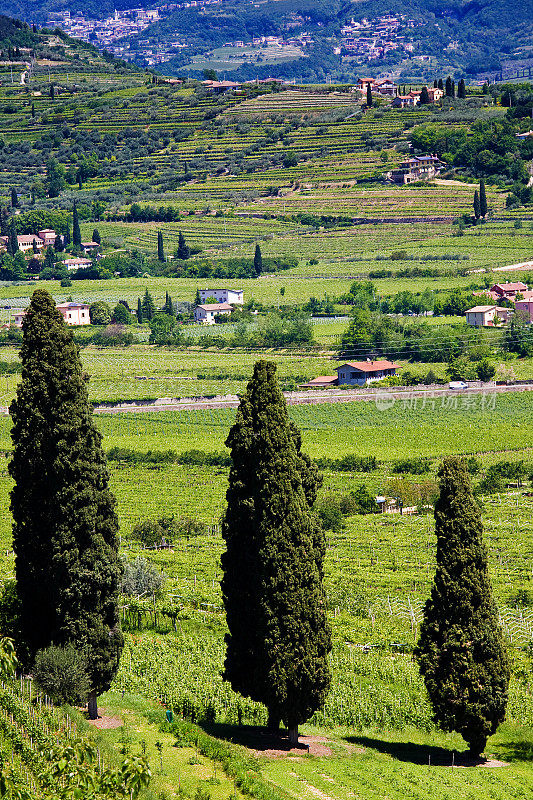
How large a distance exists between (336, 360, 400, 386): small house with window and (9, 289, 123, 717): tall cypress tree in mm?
64846

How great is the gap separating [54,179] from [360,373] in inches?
4061

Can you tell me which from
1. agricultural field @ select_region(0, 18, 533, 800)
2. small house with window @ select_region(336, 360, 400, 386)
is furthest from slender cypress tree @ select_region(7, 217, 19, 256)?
small house with window @ select_region(336, 360, 400, 386)

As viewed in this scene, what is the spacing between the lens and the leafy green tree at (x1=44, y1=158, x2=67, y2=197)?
183 meters

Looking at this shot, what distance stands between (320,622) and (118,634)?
4.05 m

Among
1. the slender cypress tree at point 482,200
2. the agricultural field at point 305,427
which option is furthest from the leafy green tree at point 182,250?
the slender cypress tree at point 482,200

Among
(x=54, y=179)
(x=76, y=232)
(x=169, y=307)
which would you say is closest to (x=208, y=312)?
(x=169, y=307)

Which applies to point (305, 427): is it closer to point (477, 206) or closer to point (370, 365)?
point (370, 365)

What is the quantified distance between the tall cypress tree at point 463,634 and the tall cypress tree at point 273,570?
2.28 metres

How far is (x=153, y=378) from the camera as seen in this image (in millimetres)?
96188

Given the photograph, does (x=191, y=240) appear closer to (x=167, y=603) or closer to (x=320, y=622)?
(x=167, y=603)

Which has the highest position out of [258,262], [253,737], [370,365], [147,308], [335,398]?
[258,262]

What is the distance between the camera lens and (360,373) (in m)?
92.0

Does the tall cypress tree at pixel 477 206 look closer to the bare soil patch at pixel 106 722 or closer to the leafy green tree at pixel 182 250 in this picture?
the leafy green tree at pixel 182 250

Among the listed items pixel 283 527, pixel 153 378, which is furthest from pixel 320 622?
pixel 153 378
